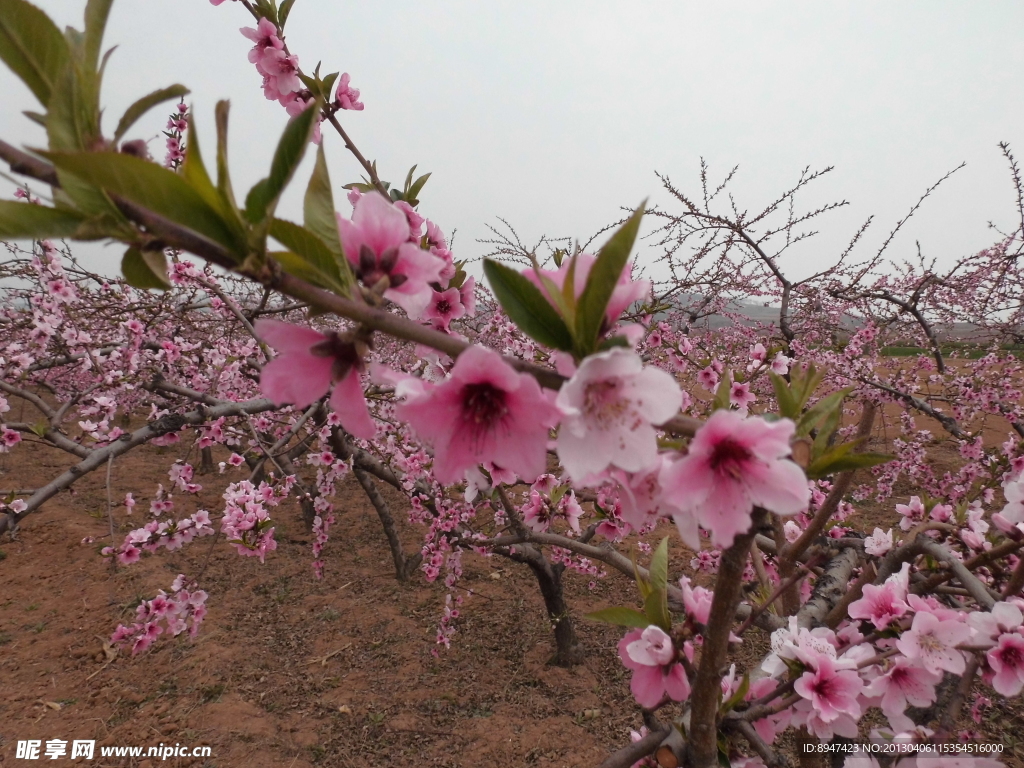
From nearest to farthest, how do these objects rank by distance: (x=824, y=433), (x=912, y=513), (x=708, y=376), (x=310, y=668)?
(x=824, y=433) < (x=912, y=513) < (x=708, y=376) < (x=310, y=668)

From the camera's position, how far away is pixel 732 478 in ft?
2.18

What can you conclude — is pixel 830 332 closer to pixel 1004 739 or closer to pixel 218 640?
pixel 1004 739

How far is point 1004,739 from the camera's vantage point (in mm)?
2773

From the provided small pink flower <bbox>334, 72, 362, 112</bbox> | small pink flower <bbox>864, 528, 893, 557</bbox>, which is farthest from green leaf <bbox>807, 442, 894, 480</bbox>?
small pink flower <bbox>334, 72, 362, 112</bbox>

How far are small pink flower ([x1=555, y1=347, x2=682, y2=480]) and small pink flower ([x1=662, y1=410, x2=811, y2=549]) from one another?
6cm

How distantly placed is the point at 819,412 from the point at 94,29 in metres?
1.09

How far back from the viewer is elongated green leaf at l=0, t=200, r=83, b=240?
50 centimetres

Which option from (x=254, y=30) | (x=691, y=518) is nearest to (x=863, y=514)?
(x=691, y=518)

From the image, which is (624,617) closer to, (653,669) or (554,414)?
(653,669)

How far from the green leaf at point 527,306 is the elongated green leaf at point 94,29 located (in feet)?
1.76

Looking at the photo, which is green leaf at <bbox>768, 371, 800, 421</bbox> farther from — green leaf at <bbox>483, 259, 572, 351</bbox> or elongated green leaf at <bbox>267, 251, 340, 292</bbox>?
elongated green leaf at <bbox>267, 251, 340, 292</bbox>

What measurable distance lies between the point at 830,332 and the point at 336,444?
20.4 ft

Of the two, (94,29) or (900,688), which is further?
(900,688)

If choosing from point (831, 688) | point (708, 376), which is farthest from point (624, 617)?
point (708, 376)
